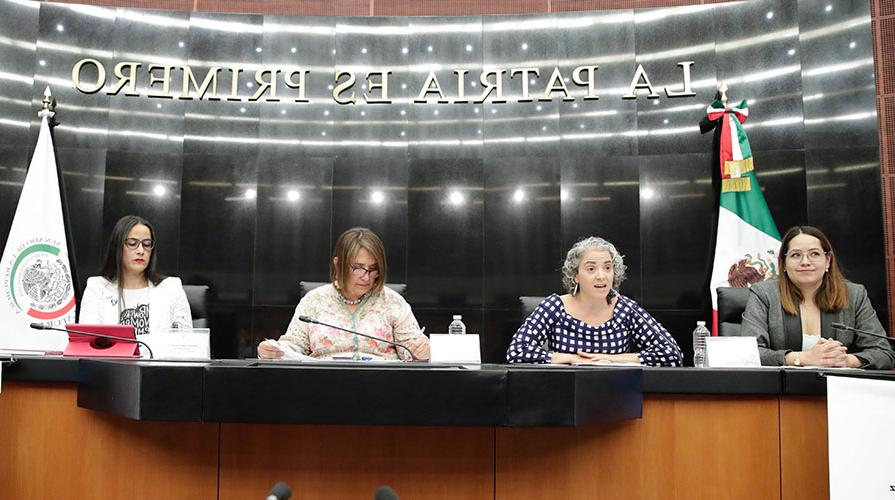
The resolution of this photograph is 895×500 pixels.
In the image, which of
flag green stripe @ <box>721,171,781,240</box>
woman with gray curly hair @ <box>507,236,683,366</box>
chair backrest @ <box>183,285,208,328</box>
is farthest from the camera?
flag green stripe @ <box>721,171,781,240</box>

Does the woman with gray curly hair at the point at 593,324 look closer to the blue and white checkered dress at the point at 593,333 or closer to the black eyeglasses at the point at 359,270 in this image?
the blue and white checkered dress at the point at 593,333

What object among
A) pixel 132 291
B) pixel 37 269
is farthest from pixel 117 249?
pixel 37 269

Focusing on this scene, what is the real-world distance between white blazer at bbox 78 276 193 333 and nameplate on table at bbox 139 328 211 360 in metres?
0.96

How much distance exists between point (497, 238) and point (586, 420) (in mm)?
2755

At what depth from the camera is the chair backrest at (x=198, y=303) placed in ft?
11.4

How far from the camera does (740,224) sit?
13.1 feet

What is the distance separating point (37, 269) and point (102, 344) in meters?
2.10

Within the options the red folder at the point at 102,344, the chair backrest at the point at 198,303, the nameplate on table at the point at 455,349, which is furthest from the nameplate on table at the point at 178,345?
the chair backrest at the point at 198,303

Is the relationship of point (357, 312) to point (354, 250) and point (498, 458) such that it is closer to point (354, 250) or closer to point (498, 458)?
point (354, 250)

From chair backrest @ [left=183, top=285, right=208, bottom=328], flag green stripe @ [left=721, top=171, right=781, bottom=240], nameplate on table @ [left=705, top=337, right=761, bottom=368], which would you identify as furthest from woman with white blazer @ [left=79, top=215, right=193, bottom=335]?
flag green stripe @ [left=721, top=171, right=781, bottom=240]

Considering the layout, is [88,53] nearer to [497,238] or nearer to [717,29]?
[497,238]

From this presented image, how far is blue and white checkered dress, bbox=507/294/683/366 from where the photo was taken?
8.93ft

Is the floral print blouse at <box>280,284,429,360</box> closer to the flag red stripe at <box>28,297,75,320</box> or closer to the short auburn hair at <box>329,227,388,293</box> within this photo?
the short auburn hair at <box>329,227,388,293</box>

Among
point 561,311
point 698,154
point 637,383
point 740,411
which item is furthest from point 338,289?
point 698,154
